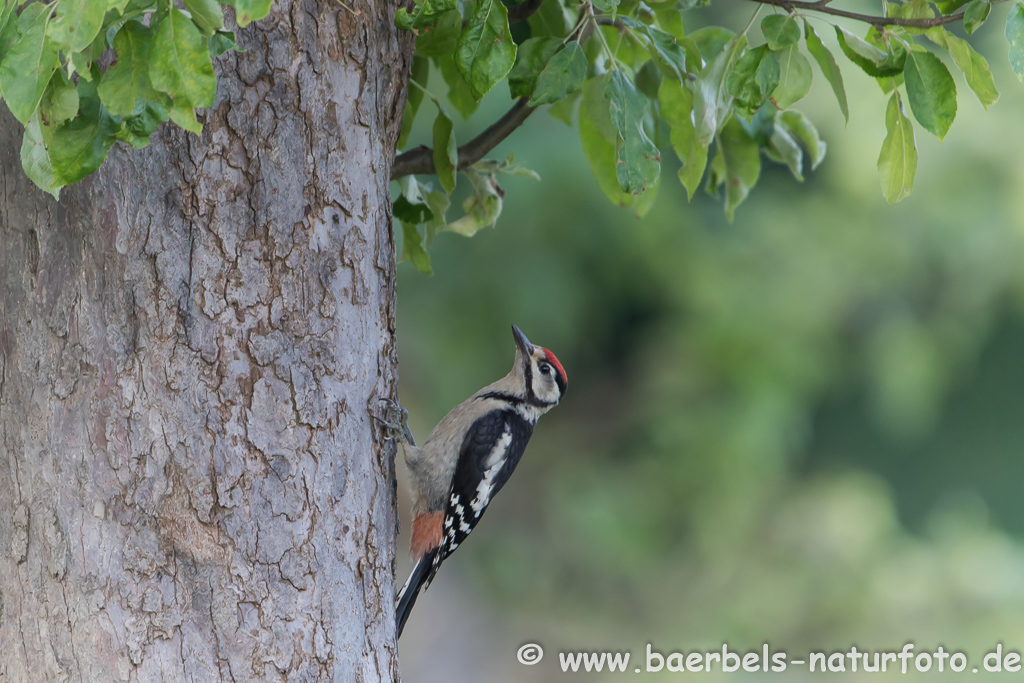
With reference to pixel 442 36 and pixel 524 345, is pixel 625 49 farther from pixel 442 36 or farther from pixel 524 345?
pixel 524 345

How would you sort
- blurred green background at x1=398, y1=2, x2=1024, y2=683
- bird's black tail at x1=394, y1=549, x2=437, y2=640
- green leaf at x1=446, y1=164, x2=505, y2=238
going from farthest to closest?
1. blurred green background at x1=398, y1=2, x2=1024, y2=683
2. bird's black tail at x1=394, y1=549, x2=437, y2=640
3. green leaf at x1=446, y1=164, x2=505, y2=238

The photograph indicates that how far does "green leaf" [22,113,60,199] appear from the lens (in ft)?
3.39

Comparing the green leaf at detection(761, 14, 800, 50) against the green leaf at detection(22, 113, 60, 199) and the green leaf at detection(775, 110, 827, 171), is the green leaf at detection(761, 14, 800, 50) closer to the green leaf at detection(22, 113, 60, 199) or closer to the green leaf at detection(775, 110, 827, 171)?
the green leaf at detection(775, 110, 827, 171)

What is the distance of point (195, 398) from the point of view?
4.57ft

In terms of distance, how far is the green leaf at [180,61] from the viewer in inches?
36.7

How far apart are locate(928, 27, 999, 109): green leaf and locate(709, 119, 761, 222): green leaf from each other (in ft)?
2.01

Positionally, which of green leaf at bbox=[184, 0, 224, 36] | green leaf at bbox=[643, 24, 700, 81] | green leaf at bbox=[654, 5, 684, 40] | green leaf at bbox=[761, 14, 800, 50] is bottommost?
green leaf at bbox=[184, 0, 224, 36]

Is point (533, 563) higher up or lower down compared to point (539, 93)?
higher up

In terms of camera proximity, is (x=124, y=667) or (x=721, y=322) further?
(x=721, y=322)

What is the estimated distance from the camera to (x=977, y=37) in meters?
5.27

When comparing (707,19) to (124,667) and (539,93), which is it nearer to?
(539,93)

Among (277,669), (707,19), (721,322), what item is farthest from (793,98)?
(707,19)

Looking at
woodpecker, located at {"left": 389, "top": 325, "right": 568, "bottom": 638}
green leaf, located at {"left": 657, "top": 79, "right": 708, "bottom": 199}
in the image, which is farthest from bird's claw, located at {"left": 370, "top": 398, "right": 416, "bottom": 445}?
green leaf, located at {"left": 657, "top": 79, "right": 708, "bottom": 199}

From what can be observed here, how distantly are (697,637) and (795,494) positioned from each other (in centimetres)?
124
